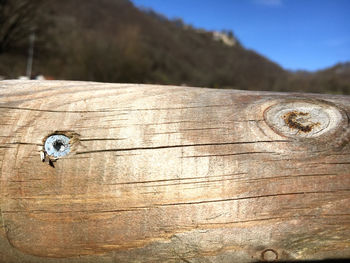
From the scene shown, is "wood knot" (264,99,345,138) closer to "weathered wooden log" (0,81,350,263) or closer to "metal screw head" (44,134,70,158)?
"weathered wooden log" (0,81,350,263)

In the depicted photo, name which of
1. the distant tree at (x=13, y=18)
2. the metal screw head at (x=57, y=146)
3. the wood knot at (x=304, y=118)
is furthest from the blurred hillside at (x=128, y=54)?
the metal screw head at (x=57, y=146)

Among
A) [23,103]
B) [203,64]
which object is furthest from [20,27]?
[203,64]

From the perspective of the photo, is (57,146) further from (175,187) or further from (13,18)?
(13,18)

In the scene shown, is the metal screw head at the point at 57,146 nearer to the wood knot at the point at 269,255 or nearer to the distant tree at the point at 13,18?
the wood knot at the point at 269,255

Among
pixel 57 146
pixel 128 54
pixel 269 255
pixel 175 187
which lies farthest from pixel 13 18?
pixel 269 255

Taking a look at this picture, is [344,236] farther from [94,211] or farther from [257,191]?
[94,211]

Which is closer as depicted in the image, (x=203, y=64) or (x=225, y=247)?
(x=225, y=247)
